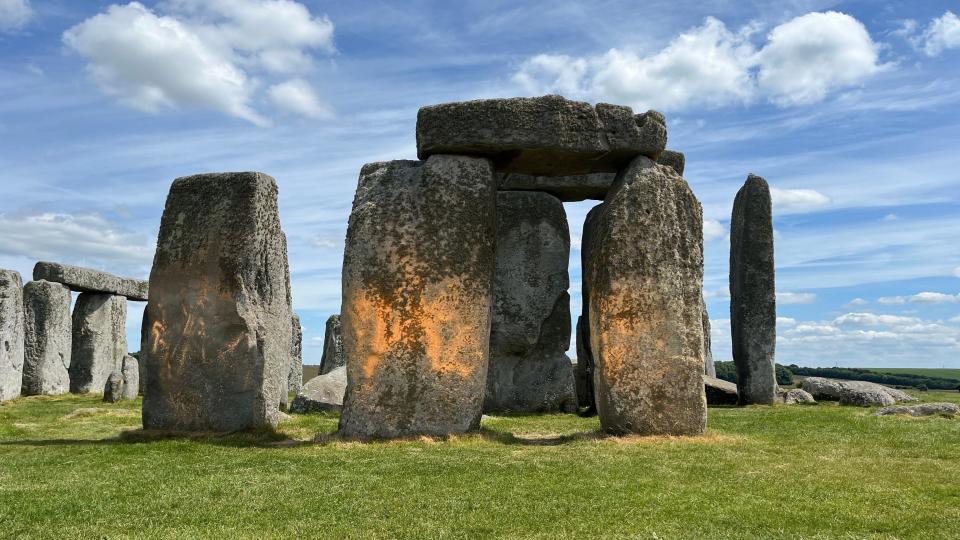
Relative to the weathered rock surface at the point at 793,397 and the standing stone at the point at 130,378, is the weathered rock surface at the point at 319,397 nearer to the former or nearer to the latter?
the standing stone at the point at 130,378

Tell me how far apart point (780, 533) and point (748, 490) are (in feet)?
4.47

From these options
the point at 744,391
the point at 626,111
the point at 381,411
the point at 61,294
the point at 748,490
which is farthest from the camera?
the point at 61,294

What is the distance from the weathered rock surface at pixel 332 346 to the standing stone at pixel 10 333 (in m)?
7.02

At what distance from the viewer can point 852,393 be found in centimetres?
1836

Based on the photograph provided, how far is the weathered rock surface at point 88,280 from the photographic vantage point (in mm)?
22469

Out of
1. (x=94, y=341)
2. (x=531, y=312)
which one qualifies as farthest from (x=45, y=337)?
(x=531, y=312)

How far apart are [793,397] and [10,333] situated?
17085 mm

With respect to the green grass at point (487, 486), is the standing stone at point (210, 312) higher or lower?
higher

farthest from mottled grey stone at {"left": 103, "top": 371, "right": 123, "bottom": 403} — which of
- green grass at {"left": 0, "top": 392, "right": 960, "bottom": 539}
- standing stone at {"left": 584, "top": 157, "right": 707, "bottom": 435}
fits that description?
standing stone at {"left": 584, "top": 157, "right": 707, "bottom": 435}

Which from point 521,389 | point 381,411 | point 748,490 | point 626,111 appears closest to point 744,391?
point 521,389

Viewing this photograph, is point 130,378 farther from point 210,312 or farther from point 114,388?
point 210,312

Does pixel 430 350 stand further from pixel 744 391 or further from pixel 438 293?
pixel 744 391

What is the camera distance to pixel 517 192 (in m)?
17.0

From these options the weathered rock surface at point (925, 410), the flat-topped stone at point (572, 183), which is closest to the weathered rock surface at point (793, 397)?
the weathered rock surface at point (925, 410)
